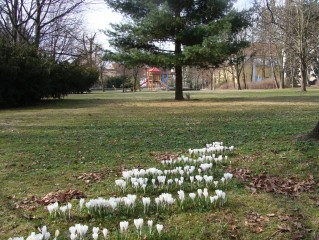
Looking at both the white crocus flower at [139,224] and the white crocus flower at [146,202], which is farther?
the white crocus flower at [146,202]

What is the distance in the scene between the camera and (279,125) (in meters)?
11.4

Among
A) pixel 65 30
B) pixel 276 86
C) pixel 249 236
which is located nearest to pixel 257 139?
pixel 249 236

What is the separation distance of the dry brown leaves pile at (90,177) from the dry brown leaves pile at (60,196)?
2.11ft

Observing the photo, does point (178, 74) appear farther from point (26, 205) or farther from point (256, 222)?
point (256, 222)

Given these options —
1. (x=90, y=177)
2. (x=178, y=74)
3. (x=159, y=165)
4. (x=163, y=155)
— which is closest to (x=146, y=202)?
(x=90, y=177)

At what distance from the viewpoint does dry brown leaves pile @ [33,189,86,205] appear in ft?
15.5

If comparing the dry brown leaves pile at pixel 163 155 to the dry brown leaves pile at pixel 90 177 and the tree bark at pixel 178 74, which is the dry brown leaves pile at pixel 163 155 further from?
the tree bark at pixel 178 74

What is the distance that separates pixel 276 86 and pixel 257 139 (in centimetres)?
6106

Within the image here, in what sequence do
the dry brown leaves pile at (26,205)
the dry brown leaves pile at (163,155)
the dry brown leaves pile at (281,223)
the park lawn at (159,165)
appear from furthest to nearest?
the dry brown leaves pile at (163,155) → the dry brown leaves pile at (26,205) → the park lawn at (159,165) → the dry brown leaves pile at (281,223)

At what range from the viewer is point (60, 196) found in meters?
4.87

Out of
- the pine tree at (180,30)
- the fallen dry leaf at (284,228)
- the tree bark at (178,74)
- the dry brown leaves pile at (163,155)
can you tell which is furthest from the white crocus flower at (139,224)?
the tree bark at (178,74)

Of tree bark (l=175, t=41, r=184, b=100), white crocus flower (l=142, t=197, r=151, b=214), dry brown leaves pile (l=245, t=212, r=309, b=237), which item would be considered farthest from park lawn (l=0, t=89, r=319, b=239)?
tree bark (l=175, t=41, r=184, b=100)

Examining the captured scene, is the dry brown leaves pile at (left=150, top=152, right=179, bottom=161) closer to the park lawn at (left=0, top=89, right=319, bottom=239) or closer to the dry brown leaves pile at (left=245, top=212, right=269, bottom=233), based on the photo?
the park lawn at (left=0, top=89, right=319, bottom=239)

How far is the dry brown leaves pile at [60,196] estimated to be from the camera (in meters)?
4.74
